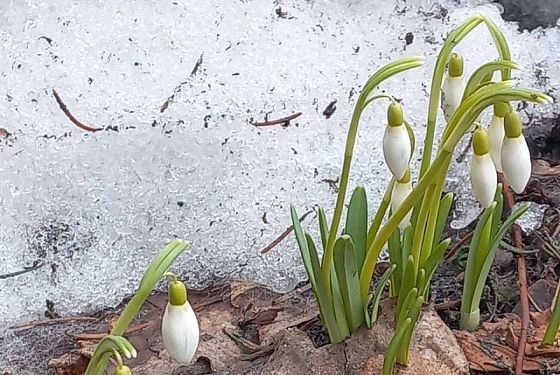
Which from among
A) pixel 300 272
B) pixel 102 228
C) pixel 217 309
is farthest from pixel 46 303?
pixel 300 272

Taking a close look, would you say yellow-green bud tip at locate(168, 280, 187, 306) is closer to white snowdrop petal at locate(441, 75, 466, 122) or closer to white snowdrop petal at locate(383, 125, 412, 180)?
white snowdrop petal at locate(383, 125, 412, 180)

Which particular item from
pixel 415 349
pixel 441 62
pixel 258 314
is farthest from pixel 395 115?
pixel 258 314

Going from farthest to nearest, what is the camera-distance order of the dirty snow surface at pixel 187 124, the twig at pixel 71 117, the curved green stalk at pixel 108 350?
the twig at pixel 71 117 → the dirty snow surface at pixel 187 124 → the curved green stalk at pixel 108 350

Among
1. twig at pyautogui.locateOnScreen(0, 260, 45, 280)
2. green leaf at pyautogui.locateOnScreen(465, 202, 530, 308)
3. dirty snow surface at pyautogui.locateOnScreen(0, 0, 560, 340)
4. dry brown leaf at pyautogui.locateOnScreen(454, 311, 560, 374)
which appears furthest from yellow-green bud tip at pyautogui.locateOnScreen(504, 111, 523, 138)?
twig at pyautogui.locateOnScreen(0, 260, 45, 280)

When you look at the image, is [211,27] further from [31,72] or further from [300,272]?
[300,272]

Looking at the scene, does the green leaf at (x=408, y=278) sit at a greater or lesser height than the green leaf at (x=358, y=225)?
lesser

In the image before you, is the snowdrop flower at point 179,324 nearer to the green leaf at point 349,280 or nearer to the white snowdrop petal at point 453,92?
the green leaf at point 349,280

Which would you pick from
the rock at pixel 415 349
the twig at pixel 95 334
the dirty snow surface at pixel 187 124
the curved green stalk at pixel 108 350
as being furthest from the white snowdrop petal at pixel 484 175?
the twig at pixel 95 334
